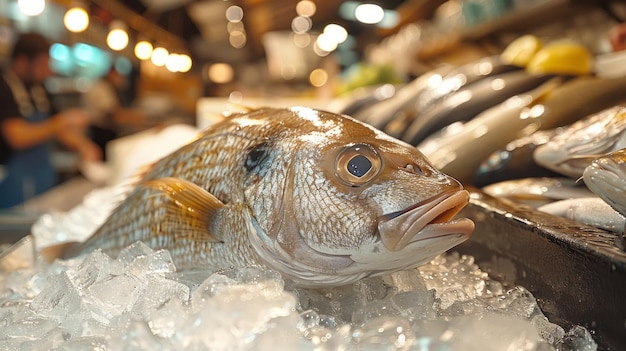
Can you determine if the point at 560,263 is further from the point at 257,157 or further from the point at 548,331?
the point at 257,157

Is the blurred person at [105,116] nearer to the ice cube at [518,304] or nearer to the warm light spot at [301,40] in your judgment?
the warm light spot at [301,40]

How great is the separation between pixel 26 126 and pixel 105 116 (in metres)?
5.00

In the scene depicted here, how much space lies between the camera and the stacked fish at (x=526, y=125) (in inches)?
38.4

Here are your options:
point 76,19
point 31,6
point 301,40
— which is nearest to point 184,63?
point 301,40

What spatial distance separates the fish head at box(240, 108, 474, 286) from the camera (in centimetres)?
72

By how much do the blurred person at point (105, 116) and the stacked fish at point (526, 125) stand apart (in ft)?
21.2

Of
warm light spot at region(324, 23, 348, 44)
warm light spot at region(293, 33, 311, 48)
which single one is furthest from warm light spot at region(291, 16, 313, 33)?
warm light spot at region(293, 33, 311, 48)

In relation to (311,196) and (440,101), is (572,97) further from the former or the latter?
(311,196)

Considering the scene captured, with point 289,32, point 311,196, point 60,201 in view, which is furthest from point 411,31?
point 311,196

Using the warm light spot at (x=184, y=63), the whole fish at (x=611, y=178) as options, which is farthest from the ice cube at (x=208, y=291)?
the warm light spot at (x=184, y=63)

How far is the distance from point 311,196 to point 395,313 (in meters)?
0.21

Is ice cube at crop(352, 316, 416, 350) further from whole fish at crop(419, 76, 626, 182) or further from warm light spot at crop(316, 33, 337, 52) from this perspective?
warm light spot at crop(316, 33, 337, 52)

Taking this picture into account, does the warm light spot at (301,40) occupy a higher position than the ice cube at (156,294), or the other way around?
the warm light spot at (301,40)

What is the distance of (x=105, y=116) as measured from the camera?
849cm
